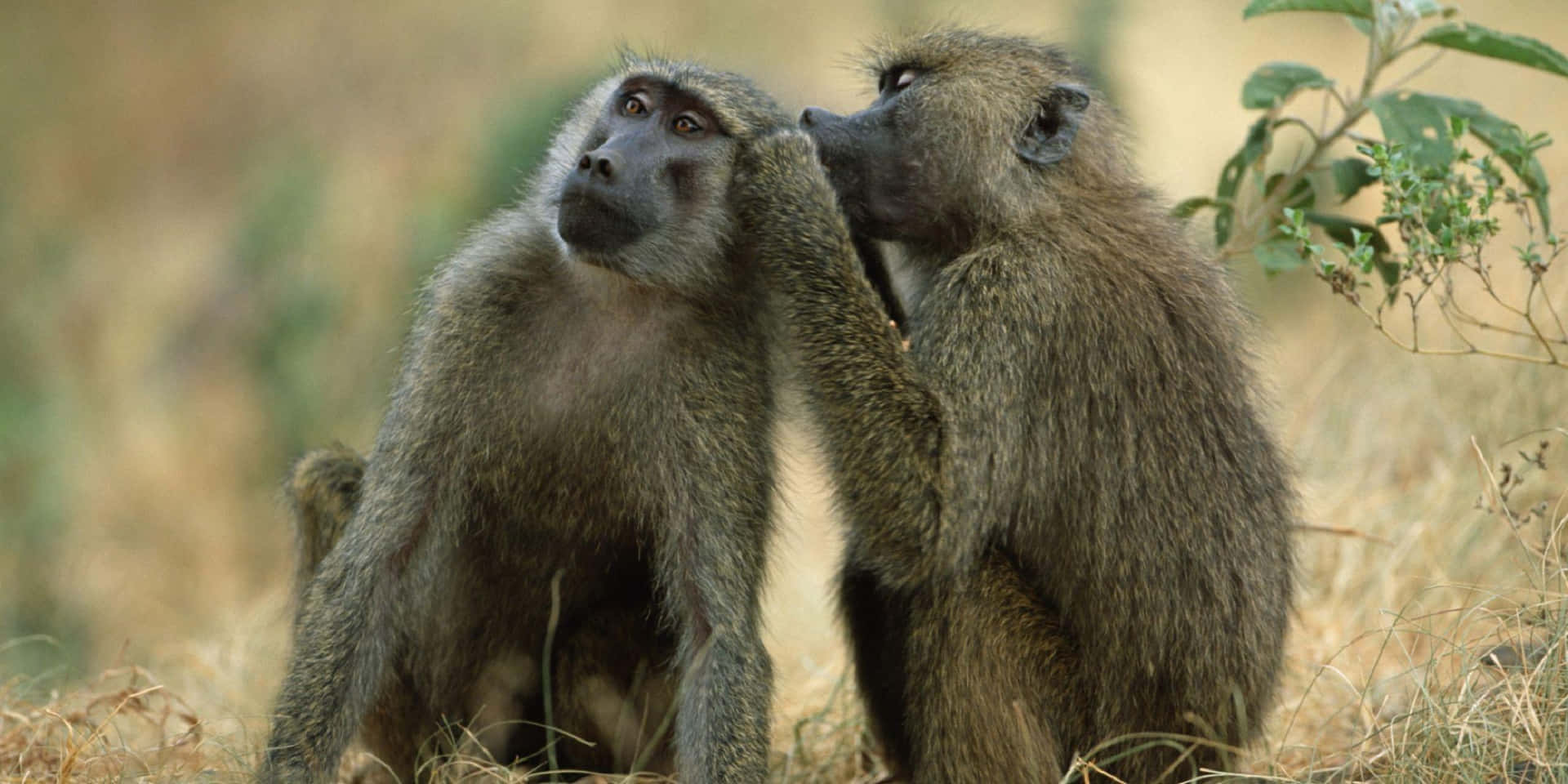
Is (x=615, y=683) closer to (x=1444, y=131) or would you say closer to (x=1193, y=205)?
(x=1193, y=205)

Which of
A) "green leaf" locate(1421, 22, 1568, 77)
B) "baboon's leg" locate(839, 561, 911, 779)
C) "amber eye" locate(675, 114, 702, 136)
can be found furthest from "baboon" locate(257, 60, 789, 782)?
"green leaf" locate(1421, 22, 1568, 77)

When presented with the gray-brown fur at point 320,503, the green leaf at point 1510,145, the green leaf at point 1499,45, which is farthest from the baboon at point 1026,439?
the gray-brown fur at point 320,503

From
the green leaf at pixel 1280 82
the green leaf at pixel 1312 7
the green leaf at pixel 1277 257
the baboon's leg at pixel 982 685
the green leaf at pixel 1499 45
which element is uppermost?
the green leaf at pixel 1312 7

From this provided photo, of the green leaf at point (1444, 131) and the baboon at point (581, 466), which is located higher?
the green leaf at point (1444, 131)

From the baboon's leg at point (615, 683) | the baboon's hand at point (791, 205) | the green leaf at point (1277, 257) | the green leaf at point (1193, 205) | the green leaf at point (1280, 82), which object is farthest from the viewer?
the green leaf at point (1193, 205)

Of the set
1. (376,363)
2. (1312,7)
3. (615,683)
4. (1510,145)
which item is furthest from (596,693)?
(376,363)

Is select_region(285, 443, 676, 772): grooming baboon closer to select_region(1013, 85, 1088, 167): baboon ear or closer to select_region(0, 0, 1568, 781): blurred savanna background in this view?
select_region(0, 0, 1568, 781): blurred savanna background

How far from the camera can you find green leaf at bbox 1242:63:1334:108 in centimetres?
359

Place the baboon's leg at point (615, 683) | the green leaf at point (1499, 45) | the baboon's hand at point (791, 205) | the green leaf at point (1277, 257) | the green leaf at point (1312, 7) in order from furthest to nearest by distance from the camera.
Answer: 1. the green leaf at point (1277, 257)
2. the green leaf at point (1312, 7)
3. the green leaf at point (1499, 45)
4. the baboon's leg at point (615, 683)
5. the baboon's hand at point (791, 205)

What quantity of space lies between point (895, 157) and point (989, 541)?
797 mm

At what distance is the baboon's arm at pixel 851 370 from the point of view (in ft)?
8.95

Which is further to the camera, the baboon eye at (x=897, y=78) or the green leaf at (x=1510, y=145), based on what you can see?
the green leaf at (x=1510, y=145)

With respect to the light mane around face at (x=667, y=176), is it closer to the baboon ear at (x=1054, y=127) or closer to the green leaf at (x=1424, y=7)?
the baboon ear at (x=1054, y=127)

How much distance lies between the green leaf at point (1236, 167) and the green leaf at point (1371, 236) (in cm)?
20
